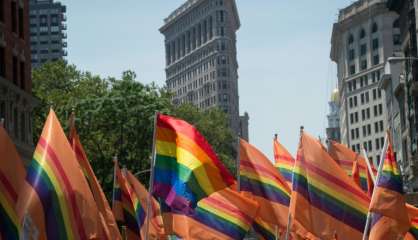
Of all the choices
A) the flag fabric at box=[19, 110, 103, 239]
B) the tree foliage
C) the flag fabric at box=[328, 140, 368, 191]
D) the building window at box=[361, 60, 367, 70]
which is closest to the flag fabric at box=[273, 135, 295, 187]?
the flag fabric at box=[328, 140, 368, 191]

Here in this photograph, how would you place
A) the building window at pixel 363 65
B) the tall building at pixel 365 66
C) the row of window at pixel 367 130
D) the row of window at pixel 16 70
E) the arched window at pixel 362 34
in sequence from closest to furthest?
the row of window at pixel 16 70, the tall building at pixel 365 66, the row of window at pixel 367 130, the arched window at pixel 362 34, the building window at pixel 363 65

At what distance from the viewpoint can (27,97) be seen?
157 feet

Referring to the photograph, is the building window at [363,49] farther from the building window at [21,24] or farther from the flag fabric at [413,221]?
the flag fabric at [413,221]

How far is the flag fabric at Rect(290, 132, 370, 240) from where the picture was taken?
60.6 ft

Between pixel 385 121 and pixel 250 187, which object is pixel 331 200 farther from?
pixel 385 121

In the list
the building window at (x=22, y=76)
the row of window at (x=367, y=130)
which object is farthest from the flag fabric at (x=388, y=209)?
the row of window at (x=367, y=130)

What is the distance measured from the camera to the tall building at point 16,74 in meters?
44.1

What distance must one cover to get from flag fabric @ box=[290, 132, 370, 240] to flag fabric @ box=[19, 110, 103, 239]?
18.2 ft

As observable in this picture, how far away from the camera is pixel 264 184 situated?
21891 millimetres

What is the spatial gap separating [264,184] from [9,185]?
8918 millimetres

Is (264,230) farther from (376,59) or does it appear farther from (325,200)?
(376,59)

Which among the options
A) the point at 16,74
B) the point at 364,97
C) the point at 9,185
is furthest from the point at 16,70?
the point at 364,97

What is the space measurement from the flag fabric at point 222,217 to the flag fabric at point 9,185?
6168 mm

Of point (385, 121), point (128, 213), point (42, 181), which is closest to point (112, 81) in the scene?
point (128, 213)
